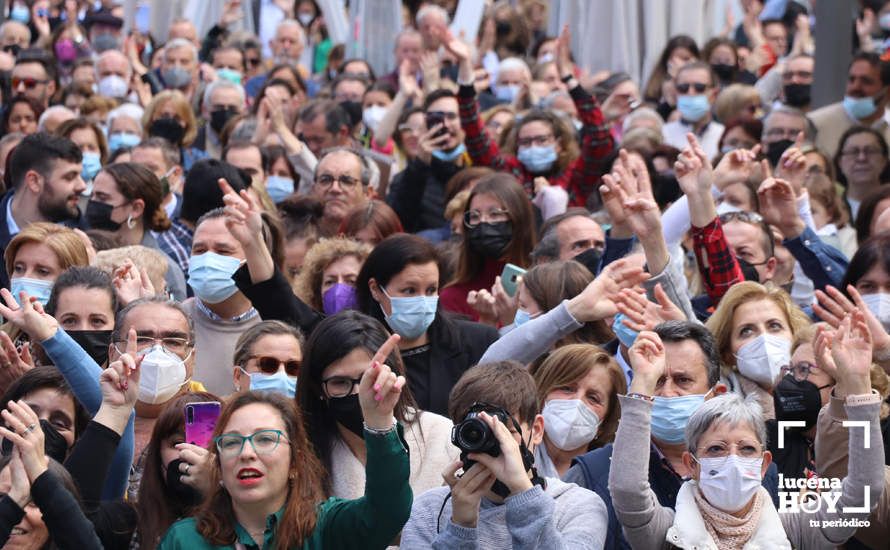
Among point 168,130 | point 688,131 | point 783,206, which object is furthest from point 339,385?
point 688,131

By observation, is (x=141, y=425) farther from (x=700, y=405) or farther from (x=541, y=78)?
(x=541, y=78)

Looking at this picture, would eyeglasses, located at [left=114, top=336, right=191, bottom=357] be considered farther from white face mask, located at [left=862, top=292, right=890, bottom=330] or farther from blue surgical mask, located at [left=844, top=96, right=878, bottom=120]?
blue surgical mask, located at [left=844, top=96, right=878, bottom=120]

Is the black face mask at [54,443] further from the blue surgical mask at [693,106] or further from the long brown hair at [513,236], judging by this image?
the blue surgical mask at [693,106]

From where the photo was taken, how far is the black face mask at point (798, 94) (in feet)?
44.1

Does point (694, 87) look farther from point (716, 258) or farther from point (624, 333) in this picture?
point (624, 333)

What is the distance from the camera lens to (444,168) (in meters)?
10.9

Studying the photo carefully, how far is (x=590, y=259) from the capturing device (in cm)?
849

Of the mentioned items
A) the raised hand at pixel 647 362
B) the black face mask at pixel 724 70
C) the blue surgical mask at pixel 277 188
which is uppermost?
the raised hand at pixel 647 362

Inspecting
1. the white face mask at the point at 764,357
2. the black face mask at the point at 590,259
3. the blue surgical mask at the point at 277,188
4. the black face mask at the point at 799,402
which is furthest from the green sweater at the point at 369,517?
the blue surgical mask at the point at 277,188

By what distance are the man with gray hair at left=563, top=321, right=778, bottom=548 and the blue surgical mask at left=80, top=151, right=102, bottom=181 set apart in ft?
19.1

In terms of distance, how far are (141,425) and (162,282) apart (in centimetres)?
149

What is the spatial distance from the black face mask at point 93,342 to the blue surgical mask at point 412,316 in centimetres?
120

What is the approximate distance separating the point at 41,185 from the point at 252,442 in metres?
4.61

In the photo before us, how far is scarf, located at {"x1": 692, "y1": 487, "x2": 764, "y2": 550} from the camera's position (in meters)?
5.76
